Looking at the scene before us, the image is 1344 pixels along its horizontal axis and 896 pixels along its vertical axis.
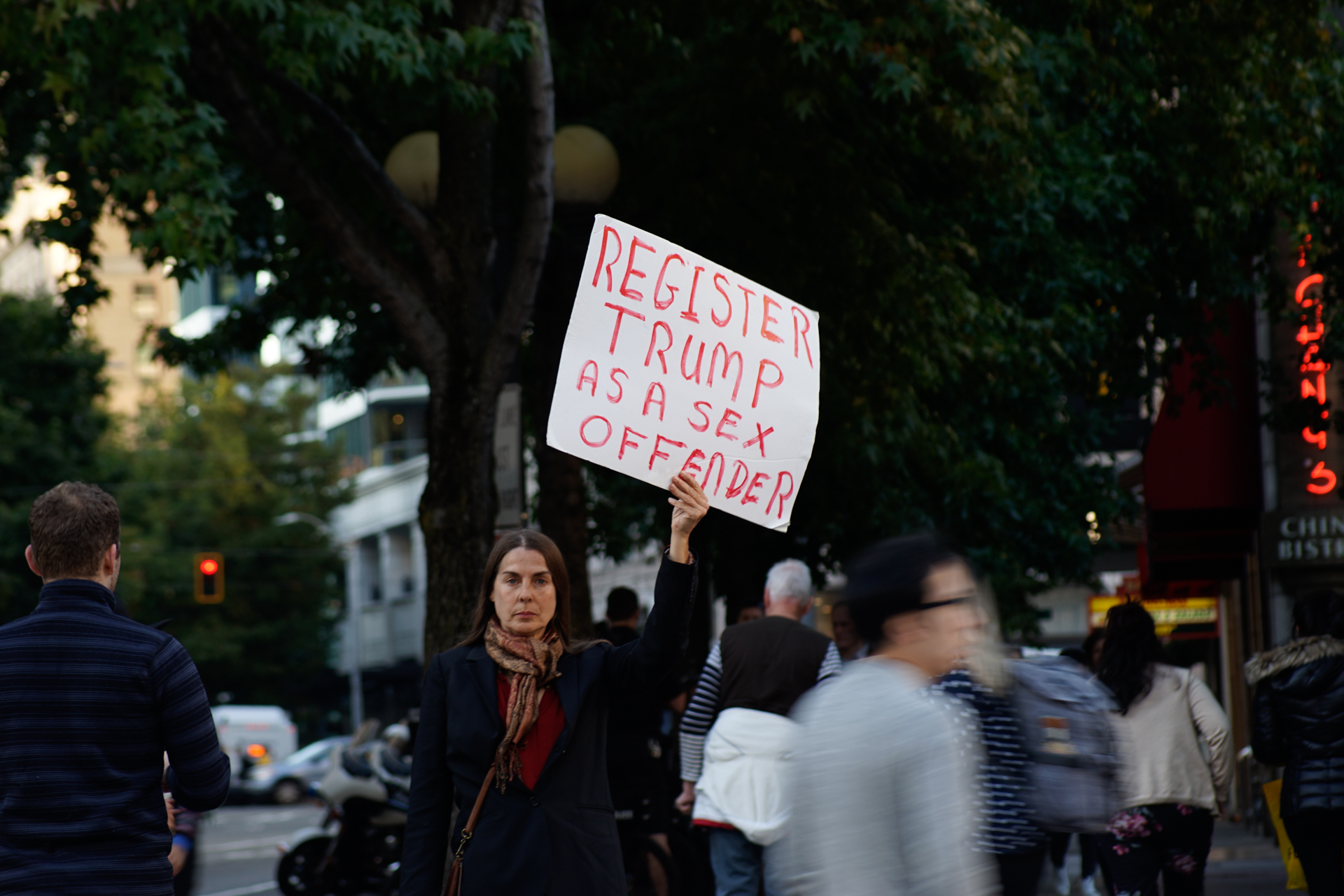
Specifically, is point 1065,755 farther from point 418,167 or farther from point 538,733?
point 418,167

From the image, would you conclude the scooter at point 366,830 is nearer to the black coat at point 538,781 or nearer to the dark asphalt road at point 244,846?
the dark asphalt road at point 244,846

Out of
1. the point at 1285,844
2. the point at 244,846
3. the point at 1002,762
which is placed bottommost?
the point at 244,846

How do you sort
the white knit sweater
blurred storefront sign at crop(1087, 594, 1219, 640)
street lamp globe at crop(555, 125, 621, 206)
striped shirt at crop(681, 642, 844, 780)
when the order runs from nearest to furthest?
the white knit sweater → striped shirt at crop(681, 642, 844, 780) → street lamp globe at crop(555, 125, 621, 206) → blurred storefront sign at crop(1087, 594, 1219, 640)

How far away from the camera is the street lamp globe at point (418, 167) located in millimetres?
9977

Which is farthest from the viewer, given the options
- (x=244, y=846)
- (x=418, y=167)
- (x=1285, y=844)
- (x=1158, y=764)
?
(x=244, y=846)

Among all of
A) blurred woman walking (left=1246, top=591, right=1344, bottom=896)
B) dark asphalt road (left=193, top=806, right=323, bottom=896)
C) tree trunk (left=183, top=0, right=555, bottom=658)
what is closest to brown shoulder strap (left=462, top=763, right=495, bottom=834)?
dark asphalt road (left=193, top=806, right=323, bottom=896)

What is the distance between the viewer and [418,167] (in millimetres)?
9977

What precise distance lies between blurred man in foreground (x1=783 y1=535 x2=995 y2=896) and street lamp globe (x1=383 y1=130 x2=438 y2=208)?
7.49 metres

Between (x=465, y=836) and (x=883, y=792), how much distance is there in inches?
75.5

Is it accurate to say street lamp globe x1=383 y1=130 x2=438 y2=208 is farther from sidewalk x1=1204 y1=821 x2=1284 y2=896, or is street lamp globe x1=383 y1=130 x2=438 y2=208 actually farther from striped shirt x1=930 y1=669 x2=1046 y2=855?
striped shirt x1=930 y1=669 x2=1046 y2=855

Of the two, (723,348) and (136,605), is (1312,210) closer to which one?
(723,348)

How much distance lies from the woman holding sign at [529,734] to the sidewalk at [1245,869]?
840cm

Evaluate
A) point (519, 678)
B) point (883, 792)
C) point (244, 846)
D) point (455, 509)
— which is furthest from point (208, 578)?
point (883, 792)

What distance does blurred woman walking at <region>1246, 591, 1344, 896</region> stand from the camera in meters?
7.94
